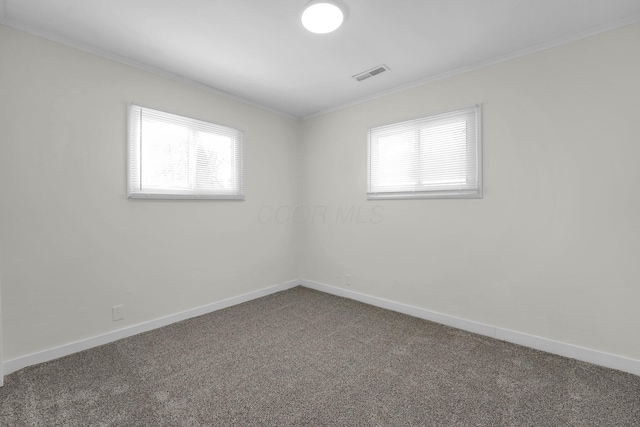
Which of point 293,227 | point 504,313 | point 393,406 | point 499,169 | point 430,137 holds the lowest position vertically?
point 393,406

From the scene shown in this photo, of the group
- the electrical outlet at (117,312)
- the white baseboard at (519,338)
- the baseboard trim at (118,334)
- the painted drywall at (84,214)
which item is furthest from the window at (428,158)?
the electrical outlet at (117,312)

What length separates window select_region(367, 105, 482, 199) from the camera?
9.14 feet

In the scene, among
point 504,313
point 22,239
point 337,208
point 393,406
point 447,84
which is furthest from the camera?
point 337,208

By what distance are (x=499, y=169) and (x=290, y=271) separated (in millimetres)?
2928

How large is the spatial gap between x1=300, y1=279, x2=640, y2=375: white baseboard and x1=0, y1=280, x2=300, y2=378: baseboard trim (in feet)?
4.81

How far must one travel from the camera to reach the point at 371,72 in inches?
114

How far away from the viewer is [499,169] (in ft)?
8.64

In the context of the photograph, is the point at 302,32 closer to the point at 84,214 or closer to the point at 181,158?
the point at 181,158

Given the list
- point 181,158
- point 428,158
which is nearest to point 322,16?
point 428,158

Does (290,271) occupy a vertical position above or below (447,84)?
below

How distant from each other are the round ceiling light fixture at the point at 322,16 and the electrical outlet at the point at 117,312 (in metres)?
2.86

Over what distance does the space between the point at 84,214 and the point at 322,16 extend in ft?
8.07

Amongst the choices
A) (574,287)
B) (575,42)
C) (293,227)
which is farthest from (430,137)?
(293,227)

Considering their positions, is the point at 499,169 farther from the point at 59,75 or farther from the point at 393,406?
the point at 59,75
